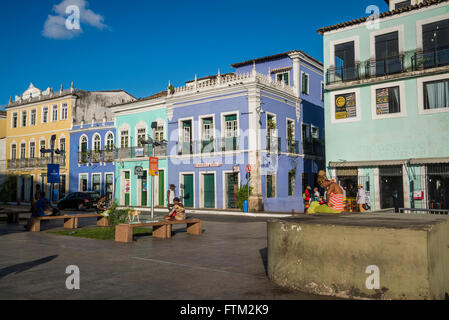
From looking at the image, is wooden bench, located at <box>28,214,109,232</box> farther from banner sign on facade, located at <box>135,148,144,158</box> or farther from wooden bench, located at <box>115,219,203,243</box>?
banner sign on facade, located at <box>135,148,144,158</box>

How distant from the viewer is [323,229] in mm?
5562

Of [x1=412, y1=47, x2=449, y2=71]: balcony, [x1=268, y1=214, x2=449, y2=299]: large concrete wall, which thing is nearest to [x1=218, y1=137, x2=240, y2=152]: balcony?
[x1=412, y1=47, x2=449, y2=71]: balcony

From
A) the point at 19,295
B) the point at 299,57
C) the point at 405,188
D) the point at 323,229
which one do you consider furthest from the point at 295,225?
the point at 299,57

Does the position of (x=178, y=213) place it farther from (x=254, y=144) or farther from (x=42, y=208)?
(x=254, y=144)

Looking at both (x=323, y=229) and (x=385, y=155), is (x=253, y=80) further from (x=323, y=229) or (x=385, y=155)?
(x=323, y=229)

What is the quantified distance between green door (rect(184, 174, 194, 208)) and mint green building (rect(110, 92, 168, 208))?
1.88m

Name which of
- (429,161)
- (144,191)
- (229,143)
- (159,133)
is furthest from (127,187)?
(429,161)

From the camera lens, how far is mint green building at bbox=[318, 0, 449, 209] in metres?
20.4

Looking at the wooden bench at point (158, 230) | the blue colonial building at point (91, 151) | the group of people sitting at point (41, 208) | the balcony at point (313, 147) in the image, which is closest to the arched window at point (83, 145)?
the blue colonial building at point (91, 151)

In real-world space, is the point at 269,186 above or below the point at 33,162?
below

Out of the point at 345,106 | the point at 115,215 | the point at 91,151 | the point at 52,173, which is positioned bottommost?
the point at 115,215

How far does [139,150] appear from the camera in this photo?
3180 centimetres

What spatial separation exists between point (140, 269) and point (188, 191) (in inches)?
850
